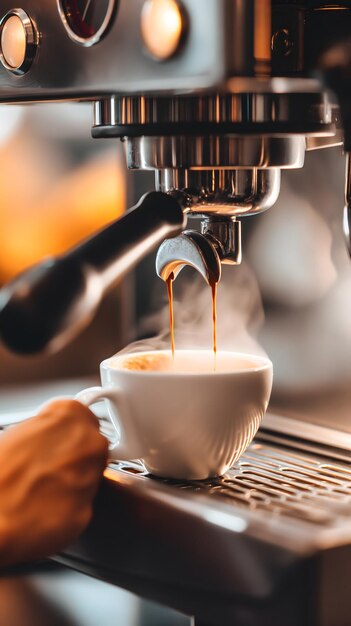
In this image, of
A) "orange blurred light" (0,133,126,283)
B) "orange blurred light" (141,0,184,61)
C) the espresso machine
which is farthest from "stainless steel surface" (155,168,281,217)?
"orange blurred light" (0,133,126,283)

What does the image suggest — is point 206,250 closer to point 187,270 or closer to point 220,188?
point 220,188

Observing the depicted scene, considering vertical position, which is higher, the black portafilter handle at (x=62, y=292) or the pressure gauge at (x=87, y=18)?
the pressure gauge at (x=87, y=18)

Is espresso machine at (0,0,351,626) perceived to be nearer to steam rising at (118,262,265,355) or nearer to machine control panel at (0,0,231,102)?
machine control panel at (0,0,231,102)

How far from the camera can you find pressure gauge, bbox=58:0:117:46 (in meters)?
0.51

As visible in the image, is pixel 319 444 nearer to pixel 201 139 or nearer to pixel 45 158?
pixel 201 139

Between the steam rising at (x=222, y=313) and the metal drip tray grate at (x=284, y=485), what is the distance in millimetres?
118

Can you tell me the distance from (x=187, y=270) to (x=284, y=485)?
285 millimetres

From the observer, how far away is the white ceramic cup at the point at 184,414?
596mm

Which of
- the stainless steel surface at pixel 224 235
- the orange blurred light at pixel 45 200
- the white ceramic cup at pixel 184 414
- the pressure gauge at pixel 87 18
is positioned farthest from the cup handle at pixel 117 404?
the orange blurred light at pixel 45 200

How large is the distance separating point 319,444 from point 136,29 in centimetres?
Result: 32

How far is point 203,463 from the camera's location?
61cm

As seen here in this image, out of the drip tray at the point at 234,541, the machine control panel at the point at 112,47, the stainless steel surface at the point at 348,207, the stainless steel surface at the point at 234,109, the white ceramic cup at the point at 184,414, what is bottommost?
the drip tray at the point at 234,541

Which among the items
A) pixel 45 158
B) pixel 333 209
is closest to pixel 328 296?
pixel 333 209

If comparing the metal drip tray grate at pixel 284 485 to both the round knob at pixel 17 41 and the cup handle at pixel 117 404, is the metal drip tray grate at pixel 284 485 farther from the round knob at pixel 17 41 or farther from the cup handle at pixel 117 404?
the round knob at pixel 17 41
